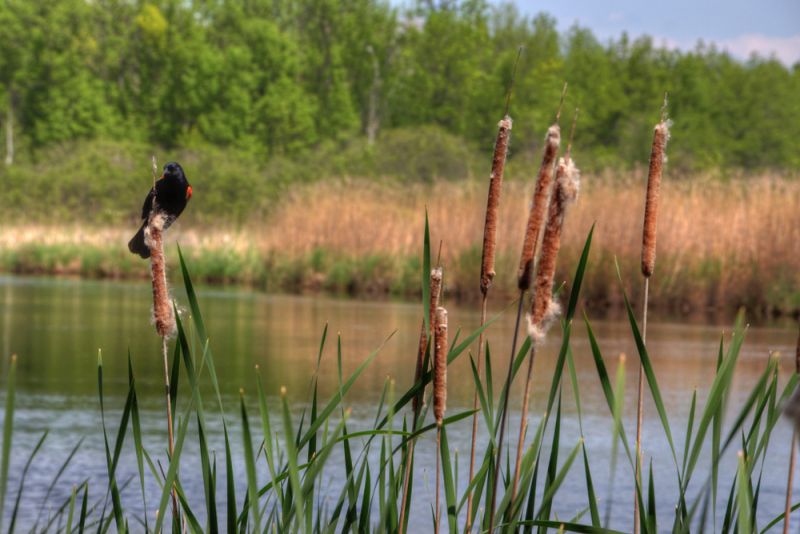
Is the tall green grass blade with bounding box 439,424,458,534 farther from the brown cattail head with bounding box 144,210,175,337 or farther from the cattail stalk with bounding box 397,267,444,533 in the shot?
the brown cattail head with bounding box 144,210,175,337

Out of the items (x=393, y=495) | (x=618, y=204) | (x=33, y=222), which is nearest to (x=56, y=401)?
(x=393, y=495)

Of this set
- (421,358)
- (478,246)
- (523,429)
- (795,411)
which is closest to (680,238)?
(478,246)

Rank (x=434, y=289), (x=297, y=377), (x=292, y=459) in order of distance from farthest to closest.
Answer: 1. (x=297, y=377)
2. (x=434, y=289)
3. (x=292, y=459)

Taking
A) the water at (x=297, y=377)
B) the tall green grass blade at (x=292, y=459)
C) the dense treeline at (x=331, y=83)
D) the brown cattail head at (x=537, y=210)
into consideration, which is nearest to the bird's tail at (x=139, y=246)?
the tall green grass blade at (x=292, y=459)

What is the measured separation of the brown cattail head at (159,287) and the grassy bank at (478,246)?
8579mm

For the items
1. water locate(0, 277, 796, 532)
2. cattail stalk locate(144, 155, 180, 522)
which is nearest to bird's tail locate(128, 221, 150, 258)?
cattail stalk locate(144, 155, 180, 522)

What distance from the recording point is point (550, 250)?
1.54m

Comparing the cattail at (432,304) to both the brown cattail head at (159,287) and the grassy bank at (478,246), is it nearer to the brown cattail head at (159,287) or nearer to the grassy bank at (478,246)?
the brown cattail head at (159,287)

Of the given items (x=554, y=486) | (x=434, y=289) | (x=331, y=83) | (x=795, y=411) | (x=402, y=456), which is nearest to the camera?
(x=795, y=411)

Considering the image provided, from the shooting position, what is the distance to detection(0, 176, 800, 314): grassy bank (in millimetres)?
14688

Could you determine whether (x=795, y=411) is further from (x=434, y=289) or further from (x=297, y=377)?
(x=297, y=377)

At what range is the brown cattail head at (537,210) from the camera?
1.54m

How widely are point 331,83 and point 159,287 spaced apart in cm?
6193

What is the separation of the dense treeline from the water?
3430 centimetres
